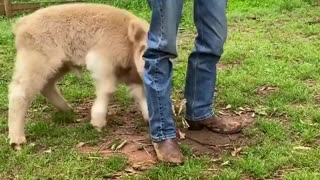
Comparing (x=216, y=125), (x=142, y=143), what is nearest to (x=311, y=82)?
(x=216, y=125)

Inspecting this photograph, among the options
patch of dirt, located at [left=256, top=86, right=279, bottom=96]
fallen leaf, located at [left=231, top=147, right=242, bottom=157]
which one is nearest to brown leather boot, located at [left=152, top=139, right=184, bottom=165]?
fallen leaf, located at [left=231, top=147, right=242, bottom=157]

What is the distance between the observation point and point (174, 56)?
412 centimetres

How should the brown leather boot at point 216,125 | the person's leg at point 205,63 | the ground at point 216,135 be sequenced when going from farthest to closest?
the brown leather boot at point 216,125
the person's leg at point 205,63
the ground at point 216,135

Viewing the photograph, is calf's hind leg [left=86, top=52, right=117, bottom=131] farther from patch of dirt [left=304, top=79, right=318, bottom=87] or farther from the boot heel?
patch of dirt [left=304, top=79, right=318, bottom=87]

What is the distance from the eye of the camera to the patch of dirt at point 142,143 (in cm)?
438

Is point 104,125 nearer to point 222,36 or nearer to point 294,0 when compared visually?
point 222,36

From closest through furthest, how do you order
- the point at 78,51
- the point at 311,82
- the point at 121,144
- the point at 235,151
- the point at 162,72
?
the point at 162,72
the point at 235,151
the point at 121,144
the point at 78,51
the point at 311,82

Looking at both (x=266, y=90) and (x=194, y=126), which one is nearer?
(x=194, y=126)

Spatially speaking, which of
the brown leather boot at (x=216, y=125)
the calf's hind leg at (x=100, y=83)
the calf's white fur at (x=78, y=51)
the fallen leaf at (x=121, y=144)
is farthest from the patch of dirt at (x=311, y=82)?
the fallen leaf at (x=121, y=144)

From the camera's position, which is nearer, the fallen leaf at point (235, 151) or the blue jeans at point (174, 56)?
the blue jeans at point (174, 56)

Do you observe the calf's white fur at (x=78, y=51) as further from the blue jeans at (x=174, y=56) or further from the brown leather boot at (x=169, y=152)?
the brown leather boot at (x=169, y=152)

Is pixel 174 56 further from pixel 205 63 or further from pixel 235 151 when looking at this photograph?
pixel 235 151

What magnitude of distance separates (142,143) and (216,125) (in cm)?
60

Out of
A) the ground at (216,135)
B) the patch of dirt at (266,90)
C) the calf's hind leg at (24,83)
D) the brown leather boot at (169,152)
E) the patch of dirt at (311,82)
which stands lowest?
the patch of dirt at (311,82)
